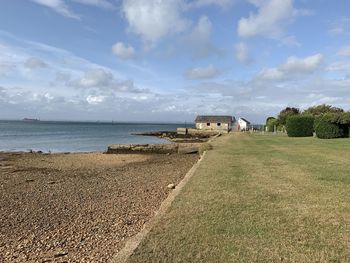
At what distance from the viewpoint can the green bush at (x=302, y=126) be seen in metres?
37.3

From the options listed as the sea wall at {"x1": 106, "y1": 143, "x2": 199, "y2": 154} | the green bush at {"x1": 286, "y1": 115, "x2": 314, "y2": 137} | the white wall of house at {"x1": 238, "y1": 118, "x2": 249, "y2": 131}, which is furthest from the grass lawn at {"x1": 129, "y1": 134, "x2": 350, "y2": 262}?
the white wall of house at {"x1": 238, "y1": 118, "x2": 249, "y2": 131}

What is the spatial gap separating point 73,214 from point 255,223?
4.70 m

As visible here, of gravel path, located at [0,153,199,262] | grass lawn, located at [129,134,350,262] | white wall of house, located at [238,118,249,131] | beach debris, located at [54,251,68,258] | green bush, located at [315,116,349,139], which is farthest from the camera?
white wall of house, located at [238,118,249,131]

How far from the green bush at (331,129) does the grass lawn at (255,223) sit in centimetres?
Answer: 2111

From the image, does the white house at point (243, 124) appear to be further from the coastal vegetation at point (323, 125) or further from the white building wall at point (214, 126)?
the coastal vegetation at point (323, 125)

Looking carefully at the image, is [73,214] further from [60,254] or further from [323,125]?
[323,125]

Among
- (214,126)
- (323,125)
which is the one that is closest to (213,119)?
(214,126)

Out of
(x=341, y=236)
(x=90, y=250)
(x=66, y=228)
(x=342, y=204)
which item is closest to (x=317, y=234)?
(x=341, y=236)

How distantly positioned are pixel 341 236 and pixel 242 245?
154 centimetres

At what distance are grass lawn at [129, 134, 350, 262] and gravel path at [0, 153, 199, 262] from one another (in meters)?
1.09

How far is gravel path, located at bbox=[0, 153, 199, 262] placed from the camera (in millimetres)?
6430

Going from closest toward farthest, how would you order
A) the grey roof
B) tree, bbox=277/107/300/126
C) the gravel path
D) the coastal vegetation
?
the gravel path < the coastal vegetation < tree, bbox=277/107/300/126 < the grey roof

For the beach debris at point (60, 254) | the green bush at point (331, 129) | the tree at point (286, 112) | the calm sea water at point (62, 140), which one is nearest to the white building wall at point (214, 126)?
the calm sea water at point (62, 140)

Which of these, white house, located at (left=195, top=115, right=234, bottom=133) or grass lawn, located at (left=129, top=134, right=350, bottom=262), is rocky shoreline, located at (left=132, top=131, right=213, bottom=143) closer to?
white house, located at (left=195, top=115, right=234, bottom=133)
